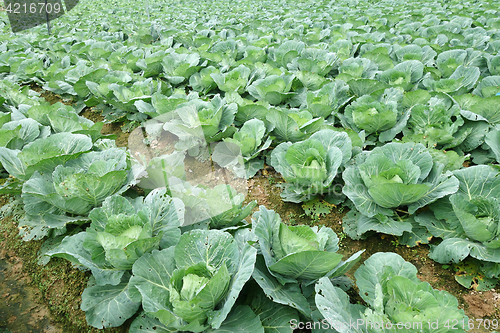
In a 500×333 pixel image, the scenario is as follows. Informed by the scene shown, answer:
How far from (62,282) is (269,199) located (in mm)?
2112

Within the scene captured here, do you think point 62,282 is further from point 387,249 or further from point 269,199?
point 387,249

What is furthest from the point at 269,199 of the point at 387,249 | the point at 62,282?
the point at 62,282

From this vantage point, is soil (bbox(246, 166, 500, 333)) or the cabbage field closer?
the cabbage field

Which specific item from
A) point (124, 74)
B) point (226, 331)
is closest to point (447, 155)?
point (226, 331)

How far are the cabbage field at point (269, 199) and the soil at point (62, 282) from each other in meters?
0.02

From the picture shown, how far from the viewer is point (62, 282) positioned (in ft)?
8.94

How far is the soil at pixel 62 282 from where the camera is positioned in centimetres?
242

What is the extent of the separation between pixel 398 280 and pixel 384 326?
0.89ft

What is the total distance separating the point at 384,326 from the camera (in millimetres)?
1800

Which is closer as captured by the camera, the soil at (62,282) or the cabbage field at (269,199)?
the cabbage field at (269,199)

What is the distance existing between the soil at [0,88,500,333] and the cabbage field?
0.7 inches

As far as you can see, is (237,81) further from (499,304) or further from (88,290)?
(499,304)

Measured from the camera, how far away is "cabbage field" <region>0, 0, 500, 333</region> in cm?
204

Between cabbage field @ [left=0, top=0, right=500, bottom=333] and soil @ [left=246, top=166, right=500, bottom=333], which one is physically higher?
cabbage field @ [left=0, top=0, right=500, bottom=333]
